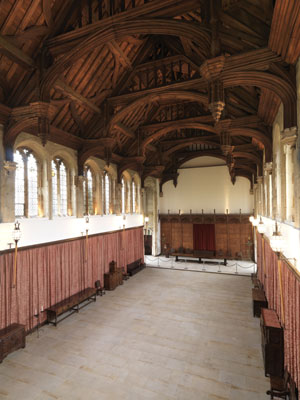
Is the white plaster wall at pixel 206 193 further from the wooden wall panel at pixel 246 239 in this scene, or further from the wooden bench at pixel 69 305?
the wooden bench at pixel 69 305

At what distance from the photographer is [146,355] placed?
6402mm

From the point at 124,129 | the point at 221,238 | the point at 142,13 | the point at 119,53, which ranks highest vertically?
the point at 119,53

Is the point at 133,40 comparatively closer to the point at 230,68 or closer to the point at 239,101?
the point at 239,101

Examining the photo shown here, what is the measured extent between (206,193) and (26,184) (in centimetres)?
1446

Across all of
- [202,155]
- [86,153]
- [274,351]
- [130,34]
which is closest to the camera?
[274,351]

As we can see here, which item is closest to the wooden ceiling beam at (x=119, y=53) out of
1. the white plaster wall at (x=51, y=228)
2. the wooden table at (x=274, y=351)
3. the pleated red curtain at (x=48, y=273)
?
the white plaster wall at (x=51, y=228)

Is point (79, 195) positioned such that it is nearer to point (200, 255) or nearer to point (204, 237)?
point (200, 255)

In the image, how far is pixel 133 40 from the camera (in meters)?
8.77

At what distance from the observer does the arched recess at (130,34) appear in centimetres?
483

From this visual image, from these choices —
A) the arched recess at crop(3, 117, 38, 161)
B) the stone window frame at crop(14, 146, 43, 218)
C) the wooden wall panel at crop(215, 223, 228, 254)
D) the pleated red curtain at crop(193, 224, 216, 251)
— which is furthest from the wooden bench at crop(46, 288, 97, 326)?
the wooden wall panel at crop(215, 223, 228, 254)

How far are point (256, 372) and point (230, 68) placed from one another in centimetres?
723

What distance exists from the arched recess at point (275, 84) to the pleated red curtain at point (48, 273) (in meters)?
7.92

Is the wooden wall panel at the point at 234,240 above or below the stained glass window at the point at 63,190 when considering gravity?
below

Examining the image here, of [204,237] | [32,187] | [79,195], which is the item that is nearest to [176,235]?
[204,237]
